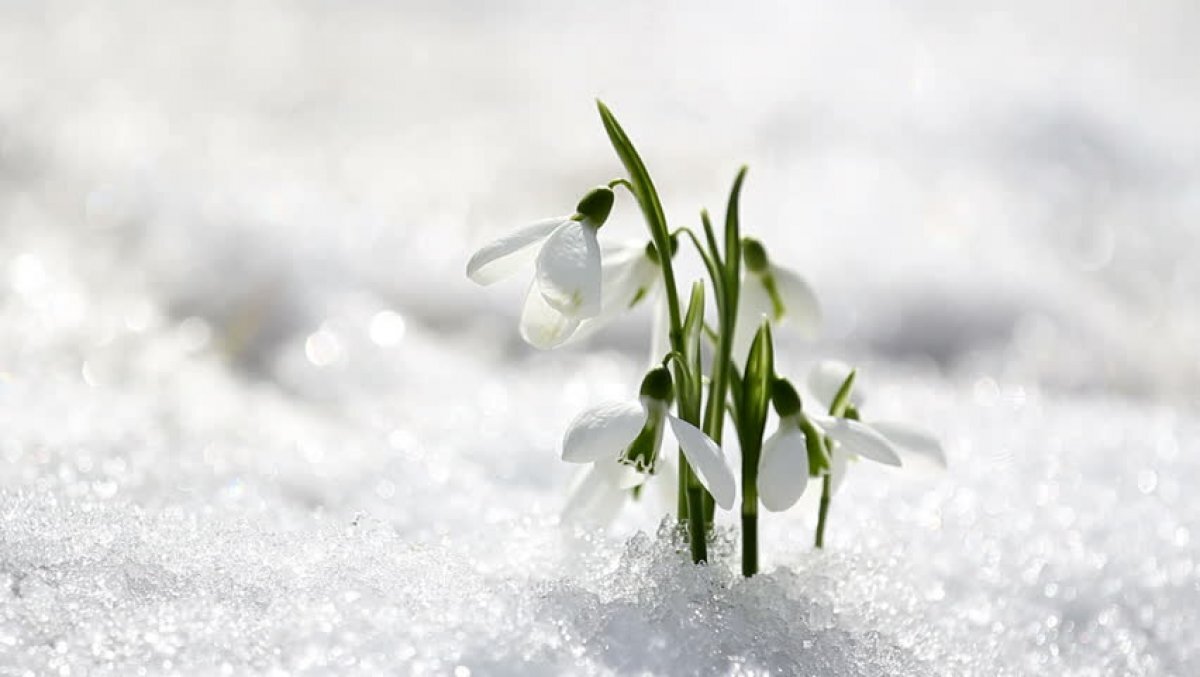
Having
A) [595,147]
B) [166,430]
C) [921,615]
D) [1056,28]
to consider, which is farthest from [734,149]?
[921,615]

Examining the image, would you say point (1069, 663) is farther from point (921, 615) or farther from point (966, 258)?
point (966, 258)

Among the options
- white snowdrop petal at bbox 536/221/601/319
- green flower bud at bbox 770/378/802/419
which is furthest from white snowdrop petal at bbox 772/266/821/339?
white snowdrop petal at bbox 536/221/601/319

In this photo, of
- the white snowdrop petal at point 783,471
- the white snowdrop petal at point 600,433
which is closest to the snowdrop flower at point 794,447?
the white snowdrop petal at point 783,471

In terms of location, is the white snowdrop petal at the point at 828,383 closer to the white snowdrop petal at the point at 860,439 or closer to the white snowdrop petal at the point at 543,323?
the white snowdrop petal at the point at 860,439

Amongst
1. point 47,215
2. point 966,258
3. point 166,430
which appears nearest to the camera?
point 166,430

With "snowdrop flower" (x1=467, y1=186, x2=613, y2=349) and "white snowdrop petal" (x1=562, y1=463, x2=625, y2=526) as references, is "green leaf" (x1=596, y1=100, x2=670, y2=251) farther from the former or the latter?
"white snowdrop petal" (x1=562, y1=463, x2=625, y2=526)

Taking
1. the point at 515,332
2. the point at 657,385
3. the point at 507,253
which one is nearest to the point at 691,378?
the point at 657,385
